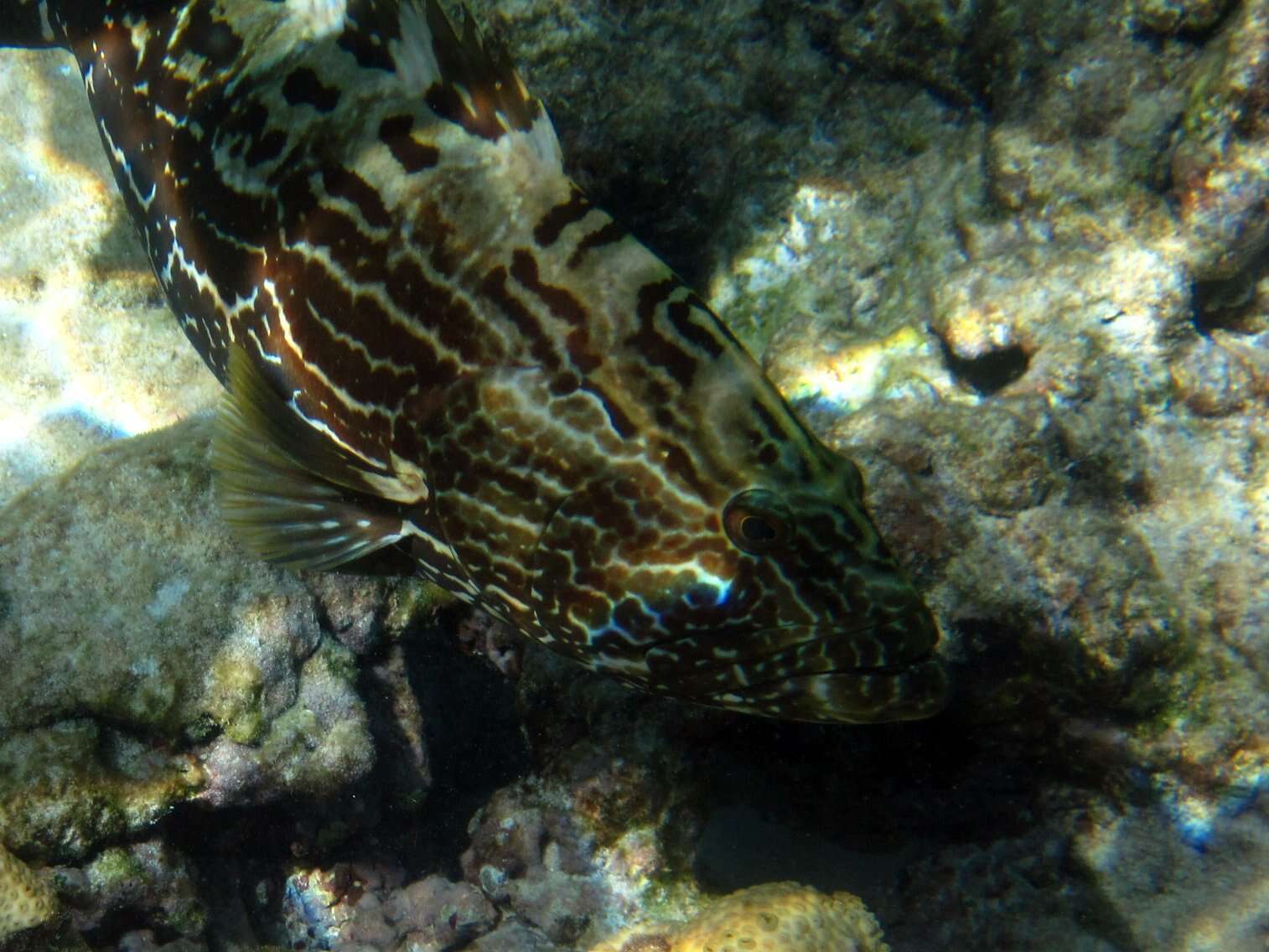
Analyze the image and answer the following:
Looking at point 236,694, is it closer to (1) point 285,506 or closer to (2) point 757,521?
(1) point 285,506

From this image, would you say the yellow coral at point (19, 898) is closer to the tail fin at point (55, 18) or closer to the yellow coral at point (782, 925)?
the yellow coral at point (782, 925)

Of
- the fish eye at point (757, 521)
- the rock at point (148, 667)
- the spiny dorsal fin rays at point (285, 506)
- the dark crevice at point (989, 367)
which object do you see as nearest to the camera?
the fish eye at point (757, 521)

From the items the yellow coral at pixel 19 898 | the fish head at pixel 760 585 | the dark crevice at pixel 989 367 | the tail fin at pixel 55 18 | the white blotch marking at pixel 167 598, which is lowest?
the yellow coral at pixel 19 898

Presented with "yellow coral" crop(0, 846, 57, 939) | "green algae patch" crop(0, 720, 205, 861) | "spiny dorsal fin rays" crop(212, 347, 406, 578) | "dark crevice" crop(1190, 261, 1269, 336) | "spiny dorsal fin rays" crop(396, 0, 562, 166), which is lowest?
"yellow coral" crop(0, 846, 57, 939)

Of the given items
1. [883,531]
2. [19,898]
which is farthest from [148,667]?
[883,531]

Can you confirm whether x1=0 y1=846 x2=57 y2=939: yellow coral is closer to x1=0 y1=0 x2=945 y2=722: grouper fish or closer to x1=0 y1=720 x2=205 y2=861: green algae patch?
Result: x1=0 y1=720 x2=205 y2=861: green algae patch

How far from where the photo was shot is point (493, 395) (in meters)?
2.41

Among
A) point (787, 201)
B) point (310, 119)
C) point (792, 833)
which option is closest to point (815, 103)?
point (787, 201)

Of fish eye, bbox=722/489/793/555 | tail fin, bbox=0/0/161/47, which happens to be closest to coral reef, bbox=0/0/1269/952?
tail fin, bbox=0/0/161/47

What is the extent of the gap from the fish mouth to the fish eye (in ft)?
0.81

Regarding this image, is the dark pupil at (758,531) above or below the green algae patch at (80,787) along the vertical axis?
above

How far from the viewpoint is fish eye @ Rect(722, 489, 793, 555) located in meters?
2.19

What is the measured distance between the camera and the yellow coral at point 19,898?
2.63m

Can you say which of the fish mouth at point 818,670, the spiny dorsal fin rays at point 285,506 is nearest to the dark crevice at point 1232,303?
the fish mouth at point 818,670
